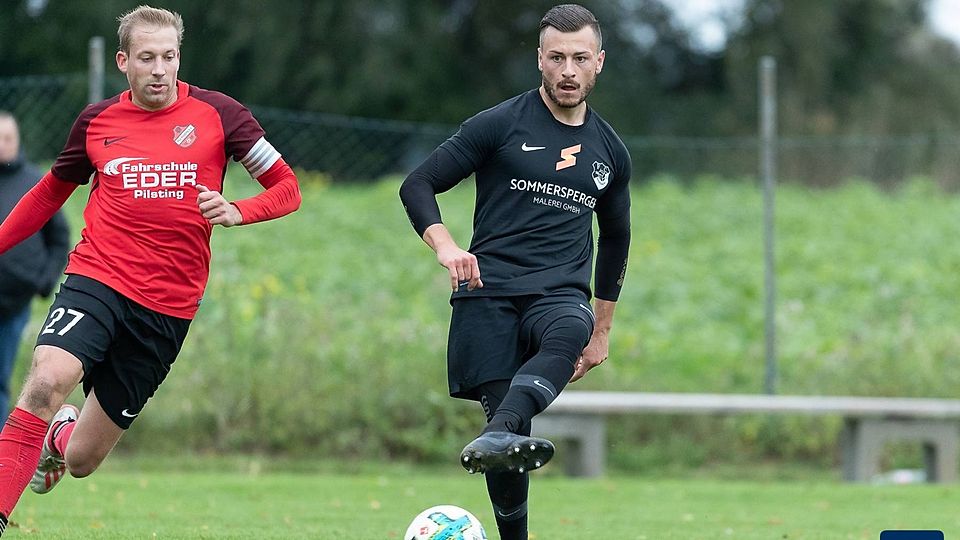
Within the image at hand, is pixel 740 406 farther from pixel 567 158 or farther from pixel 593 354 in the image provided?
pixel 567 158

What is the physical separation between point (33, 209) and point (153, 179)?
0.62 m

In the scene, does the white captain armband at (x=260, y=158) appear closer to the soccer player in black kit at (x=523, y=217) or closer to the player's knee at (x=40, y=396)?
the soccer player in black kit at (x=523, y=217)

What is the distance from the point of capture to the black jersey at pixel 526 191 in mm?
5508

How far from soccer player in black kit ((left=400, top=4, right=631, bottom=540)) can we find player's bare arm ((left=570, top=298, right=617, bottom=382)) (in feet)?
0.70

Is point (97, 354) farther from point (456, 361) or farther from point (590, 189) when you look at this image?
point (590, 189)

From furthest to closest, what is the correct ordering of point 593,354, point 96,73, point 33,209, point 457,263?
point 96,73, point 593,354, point 33,209, point 457,263

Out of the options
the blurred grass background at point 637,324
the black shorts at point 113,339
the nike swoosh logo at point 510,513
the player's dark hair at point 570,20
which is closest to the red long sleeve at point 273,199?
the black shorts at point 113,339

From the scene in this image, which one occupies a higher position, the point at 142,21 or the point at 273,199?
the point at 142,21

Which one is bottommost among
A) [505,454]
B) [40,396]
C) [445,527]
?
[445,527]

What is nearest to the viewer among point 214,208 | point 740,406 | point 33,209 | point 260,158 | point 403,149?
point 214,208

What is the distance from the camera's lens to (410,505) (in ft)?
28.5

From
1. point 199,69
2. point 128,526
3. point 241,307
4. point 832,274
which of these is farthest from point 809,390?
point 199,69

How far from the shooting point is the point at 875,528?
780cm

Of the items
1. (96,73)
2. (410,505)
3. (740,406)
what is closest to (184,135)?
(410,505)
